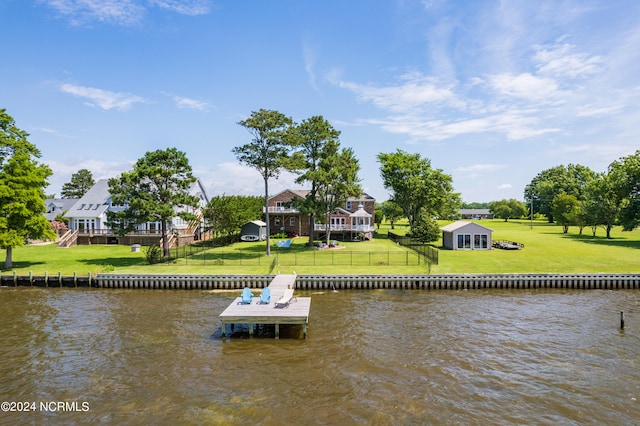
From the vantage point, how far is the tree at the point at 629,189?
209ft

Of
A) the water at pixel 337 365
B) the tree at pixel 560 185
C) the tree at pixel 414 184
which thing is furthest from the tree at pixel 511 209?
the water at pixel 337 365

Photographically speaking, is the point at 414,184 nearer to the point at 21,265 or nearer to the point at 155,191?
the point at 155,191

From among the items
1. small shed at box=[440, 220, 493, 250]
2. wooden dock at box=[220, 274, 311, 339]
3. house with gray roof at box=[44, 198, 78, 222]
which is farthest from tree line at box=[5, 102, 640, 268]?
house with gray roof at box=[44, 198, 78, 222]

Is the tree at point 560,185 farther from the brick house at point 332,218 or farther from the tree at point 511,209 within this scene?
the brick house at point 332,218

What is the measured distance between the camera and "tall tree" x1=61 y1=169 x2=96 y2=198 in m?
121

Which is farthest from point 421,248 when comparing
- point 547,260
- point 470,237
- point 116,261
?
point 116,261

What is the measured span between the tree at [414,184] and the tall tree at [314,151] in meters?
22.3

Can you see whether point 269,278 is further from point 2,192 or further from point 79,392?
point 2,192

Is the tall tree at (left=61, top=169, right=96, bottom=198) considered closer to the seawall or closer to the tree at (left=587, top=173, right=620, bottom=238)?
the seawall

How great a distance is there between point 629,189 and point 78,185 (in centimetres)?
13479

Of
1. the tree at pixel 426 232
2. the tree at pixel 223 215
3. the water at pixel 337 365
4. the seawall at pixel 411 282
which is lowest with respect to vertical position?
the water at pixel 337 365

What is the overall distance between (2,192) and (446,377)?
1662 inches

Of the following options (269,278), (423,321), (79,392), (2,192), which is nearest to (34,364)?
(79,392)

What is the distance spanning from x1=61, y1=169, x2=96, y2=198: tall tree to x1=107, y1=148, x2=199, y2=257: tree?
90.0 meters
